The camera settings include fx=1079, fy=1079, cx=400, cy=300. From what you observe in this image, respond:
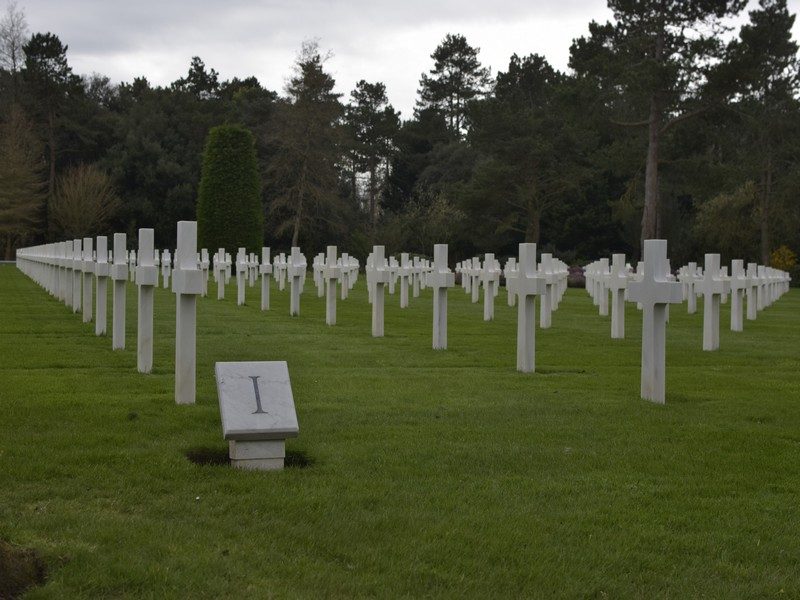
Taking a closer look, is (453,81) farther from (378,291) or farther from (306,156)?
(378,291)

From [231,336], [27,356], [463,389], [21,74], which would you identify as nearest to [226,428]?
[463,389]

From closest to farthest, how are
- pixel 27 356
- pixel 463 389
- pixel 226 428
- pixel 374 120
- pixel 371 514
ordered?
1. pixel 371 514
2. pixel 226 428
3. pixel 463 389
4. pixel 27 356
5. pixel 374 120

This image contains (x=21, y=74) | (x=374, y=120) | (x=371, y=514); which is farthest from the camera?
(x=374, y=120)

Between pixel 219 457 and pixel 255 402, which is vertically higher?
pixel 255 402

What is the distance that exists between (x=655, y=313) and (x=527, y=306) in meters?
2.23

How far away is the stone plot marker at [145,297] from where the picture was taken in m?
9.34

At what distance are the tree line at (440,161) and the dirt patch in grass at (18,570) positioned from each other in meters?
35.3

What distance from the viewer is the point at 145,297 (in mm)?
9320

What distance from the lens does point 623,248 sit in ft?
190

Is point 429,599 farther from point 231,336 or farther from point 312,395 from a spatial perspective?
point 231,336

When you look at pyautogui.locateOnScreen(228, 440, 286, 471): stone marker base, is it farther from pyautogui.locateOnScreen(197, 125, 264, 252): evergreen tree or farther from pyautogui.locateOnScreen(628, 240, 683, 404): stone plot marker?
pyautogui.locateOnScreen(197, 125, 264, 252): evergreen tree

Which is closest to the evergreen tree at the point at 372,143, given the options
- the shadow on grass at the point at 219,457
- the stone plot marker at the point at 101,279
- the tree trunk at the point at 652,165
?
the tree trunk at the point at 652,165

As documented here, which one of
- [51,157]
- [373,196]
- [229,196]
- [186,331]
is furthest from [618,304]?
[373,196]

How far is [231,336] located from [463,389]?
5761 mm
